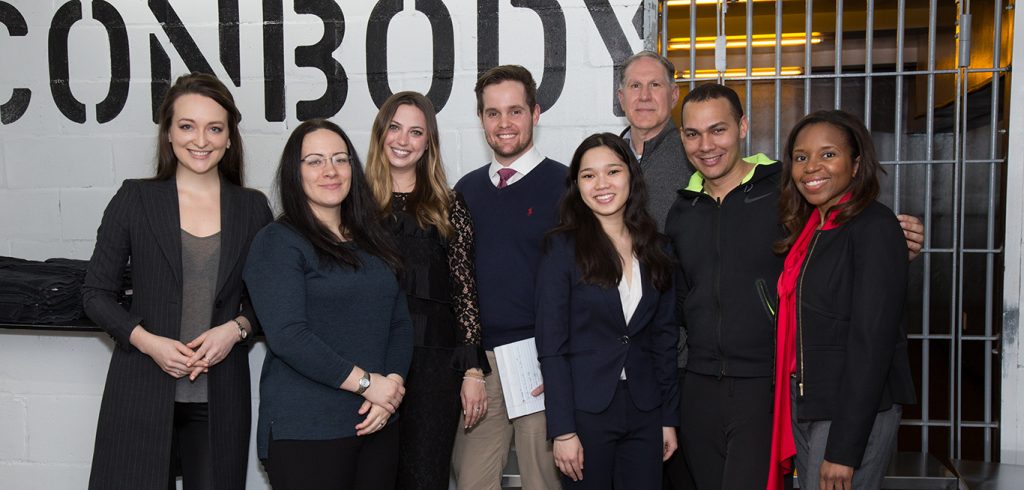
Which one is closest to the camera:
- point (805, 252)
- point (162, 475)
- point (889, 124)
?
point (805, 252)

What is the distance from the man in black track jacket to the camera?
2121 millimetres

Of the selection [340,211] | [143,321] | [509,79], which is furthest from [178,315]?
[509,79]

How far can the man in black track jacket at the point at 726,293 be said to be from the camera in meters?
2.12

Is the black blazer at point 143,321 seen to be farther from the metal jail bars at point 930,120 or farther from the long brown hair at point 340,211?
the metal jail bars at point 930,120

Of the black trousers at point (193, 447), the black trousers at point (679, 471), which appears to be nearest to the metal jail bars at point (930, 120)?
the black trousers at point (679, 471)

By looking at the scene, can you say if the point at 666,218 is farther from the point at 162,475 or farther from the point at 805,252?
the point at 162,475

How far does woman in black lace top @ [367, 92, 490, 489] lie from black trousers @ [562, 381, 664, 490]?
14.0 inches

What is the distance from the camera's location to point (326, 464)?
6.40 ft

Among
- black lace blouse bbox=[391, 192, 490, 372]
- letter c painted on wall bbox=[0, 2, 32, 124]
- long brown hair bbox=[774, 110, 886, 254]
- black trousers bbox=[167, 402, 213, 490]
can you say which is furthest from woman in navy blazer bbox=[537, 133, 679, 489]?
letter c painted on wall bbox=[0, 2, 32, 124]

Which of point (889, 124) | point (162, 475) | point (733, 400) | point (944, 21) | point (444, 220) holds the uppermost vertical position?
point (944, 21)

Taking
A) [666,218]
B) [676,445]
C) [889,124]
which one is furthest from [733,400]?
[889,124]

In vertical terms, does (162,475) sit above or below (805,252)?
below

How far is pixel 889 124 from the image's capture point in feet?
20.2

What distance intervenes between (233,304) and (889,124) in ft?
18.1
